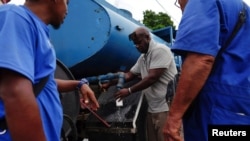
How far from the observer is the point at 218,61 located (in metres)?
1.71

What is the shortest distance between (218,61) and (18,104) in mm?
1082

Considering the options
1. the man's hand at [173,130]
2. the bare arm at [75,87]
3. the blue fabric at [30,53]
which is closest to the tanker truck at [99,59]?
the bare arm at [75,87]

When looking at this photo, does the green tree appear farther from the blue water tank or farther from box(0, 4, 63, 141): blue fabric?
box(0, 4, 63, 141): blue fabric

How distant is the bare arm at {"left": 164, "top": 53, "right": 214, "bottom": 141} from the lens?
1626 millimetres

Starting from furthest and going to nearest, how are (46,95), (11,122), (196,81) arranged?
(196,81) < (46,95) < (11,122)

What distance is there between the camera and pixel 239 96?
1675mm

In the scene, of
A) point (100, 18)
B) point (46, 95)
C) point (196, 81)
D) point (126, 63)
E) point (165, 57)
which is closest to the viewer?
point (46, 95)

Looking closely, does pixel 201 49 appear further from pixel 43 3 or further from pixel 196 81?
pixel 43 3

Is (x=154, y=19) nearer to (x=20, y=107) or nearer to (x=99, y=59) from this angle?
(x=99, y=59)

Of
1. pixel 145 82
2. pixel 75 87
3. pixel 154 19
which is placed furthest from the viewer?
pixel 154 19

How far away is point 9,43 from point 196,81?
3.08 feet

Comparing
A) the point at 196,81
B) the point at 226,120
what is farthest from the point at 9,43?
the point at 226,120

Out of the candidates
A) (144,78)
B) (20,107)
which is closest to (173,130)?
(20,107)

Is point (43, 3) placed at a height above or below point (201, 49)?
above
